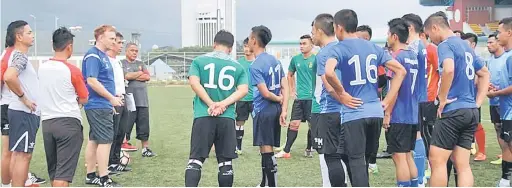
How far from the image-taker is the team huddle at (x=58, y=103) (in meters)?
5.80

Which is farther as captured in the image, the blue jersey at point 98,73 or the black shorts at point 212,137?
the blue jersey at point 98,73

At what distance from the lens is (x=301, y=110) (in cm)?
962

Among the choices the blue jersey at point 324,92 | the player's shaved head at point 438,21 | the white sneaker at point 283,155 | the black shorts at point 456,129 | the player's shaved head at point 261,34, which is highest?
the player's shaved head at point 438,21

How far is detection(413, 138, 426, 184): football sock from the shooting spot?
680cm

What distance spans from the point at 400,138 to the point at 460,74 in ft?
3.24

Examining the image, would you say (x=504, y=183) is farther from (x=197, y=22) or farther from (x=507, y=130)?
(x=197, y=22)

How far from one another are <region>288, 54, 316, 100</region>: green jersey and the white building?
2277 centimetres

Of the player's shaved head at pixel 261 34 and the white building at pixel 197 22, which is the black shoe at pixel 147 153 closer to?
the player's shaved head at pixel 261 34

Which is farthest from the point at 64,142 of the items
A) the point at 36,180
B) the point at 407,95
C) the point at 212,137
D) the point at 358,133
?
the point at 407,95

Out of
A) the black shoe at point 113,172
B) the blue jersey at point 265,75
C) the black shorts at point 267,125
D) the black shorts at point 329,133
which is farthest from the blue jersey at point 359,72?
the black shoe at point 113,172

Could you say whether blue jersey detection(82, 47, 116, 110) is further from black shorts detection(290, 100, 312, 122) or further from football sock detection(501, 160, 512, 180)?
football sock detection(501, 160, 512, 180)

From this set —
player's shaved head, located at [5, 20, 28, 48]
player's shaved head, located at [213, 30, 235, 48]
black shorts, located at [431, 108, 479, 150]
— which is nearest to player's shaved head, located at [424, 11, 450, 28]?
black shorts, located at [431, 108, 479, 150]

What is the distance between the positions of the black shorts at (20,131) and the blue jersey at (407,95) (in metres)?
4.00

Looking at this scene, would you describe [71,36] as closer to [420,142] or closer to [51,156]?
[51,156]
